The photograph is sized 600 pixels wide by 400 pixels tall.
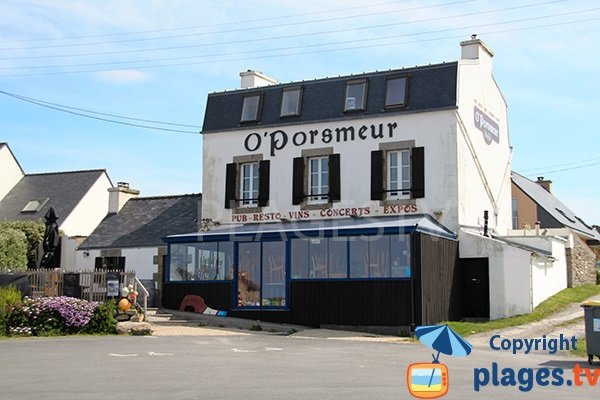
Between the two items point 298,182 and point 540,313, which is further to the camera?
point 298,182

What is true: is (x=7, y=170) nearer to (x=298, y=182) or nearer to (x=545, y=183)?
(x=298, y=182)

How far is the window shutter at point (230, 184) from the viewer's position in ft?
89.5

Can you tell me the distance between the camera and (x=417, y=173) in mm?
24422

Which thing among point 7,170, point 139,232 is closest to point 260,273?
point 139,232

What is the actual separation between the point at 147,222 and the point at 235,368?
19292 mm

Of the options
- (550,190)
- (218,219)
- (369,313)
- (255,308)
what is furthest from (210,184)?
(550,190)

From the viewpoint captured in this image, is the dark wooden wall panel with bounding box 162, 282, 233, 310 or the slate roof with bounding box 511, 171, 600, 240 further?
the slate roof with bounding box 511, 171, 600, 240

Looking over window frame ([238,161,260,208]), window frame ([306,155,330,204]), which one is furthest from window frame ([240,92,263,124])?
window frame ([306,155,330,204])

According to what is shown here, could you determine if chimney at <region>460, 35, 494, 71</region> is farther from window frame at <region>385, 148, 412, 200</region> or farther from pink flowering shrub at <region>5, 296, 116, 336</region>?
pink flowering shrub at <region>5, 296, 116, 336</region>

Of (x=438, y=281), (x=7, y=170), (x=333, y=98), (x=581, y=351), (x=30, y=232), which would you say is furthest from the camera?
(x=7, y=170)

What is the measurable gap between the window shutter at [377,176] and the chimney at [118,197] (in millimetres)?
13348

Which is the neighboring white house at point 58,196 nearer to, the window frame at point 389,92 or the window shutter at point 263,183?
the window shutter at point 263,183

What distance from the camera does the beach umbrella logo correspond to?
6.51m

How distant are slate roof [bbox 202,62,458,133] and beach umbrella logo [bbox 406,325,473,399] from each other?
15.1 m
